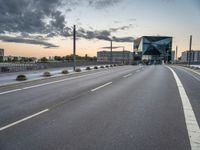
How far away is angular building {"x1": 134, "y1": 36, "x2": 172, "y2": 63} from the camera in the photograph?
113 metres

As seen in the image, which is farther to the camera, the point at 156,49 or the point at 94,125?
the point at 156,49

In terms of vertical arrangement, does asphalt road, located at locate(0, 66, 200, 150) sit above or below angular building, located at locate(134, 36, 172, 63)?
below

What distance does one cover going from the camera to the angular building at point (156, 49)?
371 feet

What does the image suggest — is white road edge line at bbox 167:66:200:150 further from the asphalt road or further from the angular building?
the angular building

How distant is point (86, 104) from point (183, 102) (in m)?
4.00

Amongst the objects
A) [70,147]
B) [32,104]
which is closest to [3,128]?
[70,147]

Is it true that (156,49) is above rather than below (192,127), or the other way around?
above

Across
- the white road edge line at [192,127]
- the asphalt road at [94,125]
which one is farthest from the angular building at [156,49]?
the asphalt road at [94,125]

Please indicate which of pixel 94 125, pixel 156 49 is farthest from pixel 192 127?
pixel 156 49

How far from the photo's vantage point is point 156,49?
113 meters

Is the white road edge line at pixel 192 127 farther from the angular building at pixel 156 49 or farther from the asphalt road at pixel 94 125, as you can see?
the angular building at pixel 156 49

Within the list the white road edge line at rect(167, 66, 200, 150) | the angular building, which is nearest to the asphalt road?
the white road edge line at rect(167, 66, 200, 150)

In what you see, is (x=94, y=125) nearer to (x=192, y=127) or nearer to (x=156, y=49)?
(x=192, y=127)

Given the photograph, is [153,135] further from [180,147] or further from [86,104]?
[86,104]
